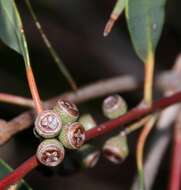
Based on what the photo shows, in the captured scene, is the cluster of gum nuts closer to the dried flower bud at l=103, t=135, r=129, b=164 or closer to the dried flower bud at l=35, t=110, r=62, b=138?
the dried flower bud at l=35, t=110, r=62, b=138

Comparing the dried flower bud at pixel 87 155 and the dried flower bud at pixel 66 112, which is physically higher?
the dried flower bud at pixel 66 112

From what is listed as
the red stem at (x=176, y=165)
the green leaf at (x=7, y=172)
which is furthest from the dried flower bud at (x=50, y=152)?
the red stem at (x=176, y=165)

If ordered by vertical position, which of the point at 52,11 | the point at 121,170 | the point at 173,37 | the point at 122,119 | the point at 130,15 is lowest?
the point at 121,170

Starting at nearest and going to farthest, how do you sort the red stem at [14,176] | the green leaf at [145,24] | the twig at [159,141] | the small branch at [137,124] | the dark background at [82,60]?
the red stem at [14,176]
the green leaf at [145,24]
the small branch at [137,124]
the twig at [159,141]
the dark background at [82,60]

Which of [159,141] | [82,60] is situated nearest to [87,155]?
[159,141]

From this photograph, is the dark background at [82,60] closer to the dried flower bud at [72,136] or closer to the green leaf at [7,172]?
the green leaf at [7,172]

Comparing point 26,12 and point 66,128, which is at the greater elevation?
point 66,128

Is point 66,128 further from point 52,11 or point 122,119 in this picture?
point 52,11

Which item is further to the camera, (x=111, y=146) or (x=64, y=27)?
(x=64, y=27)

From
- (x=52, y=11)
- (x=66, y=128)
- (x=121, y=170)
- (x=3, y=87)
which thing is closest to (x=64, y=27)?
(x=52, y=11)
